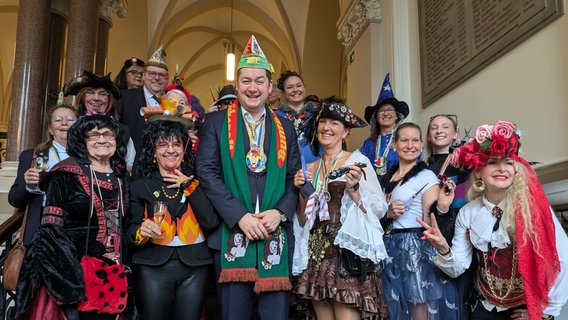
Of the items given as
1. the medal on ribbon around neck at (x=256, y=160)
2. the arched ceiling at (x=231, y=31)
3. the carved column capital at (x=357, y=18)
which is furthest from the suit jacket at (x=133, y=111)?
the arched ceiling at (x=231, y=31)

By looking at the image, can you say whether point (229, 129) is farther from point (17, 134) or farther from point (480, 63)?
point (17, 134)

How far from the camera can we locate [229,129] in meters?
3.03

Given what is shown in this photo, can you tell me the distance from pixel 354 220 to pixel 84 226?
5.14 feet

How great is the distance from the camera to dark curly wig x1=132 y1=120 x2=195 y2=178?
2910 millimetres

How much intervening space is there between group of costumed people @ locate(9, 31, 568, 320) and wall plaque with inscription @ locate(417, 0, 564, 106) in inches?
55.5

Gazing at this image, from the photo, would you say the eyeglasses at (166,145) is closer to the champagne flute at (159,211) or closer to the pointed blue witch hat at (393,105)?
the champagne flute at (159,211)

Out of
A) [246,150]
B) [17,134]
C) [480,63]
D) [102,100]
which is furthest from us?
[17,134]

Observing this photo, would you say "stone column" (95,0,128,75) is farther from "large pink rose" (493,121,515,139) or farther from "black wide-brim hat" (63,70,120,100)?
"large pink rose" (493,121,515,139)

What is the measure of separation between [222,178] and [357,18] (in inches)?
215

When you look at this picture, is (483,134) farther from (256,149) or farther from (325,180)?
(256,149)

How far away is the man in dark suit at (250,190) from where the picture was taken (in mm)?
2746

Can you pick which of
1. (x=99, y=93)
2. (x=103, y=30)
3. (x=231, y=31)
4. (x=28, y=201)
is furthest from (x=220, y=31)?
(x=28, y=201)

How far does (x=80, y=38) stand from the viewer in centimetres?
646

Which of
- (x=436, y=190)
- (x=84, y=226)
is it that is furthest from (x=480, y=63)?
(x=84, y=226)
